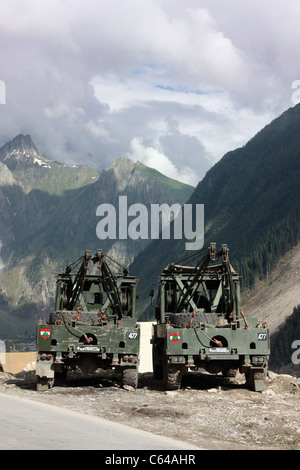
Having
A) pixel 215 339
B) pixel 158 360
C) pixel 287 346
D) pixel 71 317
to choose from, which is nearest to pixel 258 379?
pixel 215 339

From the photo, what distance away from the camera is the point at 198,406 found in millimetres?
13461

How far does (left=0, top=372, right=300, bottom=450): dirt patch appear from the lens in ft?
33.9

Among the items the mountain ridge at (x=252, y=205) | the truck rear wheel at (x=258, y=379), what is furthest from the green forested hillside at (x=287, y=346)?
the truck rear wheel at (x=258, y=379)

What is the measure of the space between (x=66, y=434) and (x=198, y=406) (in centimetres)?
512

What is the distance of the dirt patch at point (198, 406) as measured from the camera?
1034cm

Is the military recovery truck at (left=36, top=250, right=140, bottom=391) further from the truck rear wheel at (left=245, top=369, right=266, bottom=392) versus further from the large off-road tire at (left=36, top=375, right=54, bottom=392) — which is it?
the truck rear wheel at (left=245, top=369, right=266, bottom=392)

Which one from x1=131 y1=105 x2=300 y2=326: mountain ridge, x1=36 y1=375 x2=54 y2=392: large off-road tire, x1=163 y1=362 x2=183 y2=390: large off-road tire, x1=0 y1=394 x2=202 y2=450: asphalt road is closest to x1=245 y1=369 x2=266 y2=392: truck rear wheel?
x1=163 y1=362 x2=183 y2=390: large off-road tire

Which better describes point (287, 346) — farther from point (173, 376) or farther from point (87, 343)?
point (87, 343)

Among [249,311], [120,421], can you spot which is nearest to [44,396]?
[120,421]

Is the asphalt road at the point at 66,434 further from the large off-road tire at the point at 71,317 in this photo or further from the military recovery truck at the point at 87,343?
the large off-road tire at the point at 71,317

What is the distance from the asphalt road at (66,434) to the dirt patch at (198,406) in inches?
26.2

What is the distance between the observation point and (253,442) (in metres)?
10.0

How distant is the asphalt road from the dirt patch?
2.19 feet
